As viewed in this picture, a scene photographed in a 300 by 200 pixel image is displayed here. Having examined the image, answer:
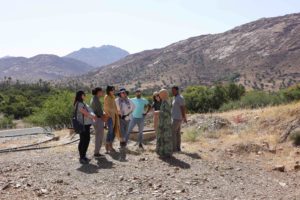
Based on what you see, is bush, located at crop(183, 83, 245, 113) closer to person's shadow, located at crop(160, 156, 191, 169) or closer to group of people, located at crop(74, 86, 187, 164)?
group of people, located at crop(74, 86, 187, 164)

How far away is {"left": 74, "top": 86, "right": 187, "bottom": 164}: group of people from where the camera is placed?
34.1 feet

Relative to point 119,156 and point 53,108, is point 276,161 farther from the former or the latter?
point 53,108

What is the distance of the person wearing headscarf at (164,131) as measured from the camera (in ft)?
37.6

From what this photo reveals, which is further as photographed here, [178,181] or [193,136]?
[193,136]

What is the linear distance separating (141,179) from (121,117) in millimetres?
3327

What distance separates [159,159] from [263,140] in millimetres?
5715

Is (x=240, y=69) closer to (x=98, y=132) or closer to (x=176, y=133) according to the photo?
(x=176, y=133)

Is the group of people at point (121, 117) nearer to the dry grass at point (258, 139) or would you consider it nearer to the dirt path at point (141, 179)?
the dirt path at point (141, 179)

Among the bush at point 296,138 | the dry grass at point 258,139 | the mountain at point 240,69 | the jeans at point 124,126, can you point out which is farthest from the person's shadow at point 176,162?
the mountain at point 240,69

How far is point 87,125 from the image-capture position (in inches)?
408

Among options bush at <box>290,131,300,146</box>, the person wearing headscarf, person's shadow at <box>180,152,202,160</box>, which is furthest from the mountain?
the person wearing headscarf

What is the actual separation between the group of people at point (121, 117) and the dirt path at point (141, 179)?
50 cm

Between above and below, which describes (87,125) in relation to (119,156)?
above

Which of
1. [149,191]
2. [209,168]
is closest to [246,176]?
[209,168]
